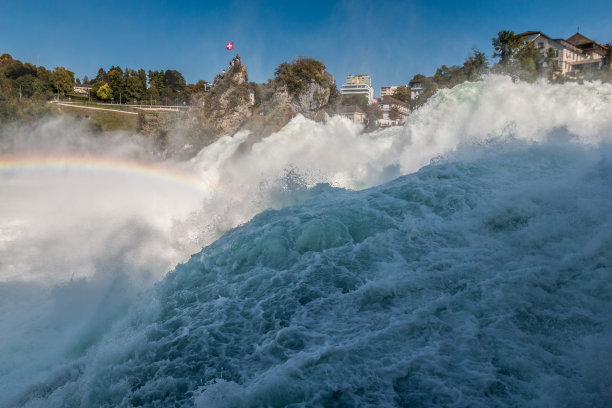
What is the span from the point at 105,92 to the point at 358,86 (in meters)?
80.7

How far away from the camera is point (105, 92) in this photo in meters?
68.1

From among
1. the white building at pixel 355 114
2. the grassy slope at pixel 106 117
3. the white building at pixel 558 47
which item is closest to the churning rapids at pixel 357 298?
the white building at pixel 355 114

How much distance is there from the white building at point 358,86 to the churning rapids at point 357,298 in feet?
379

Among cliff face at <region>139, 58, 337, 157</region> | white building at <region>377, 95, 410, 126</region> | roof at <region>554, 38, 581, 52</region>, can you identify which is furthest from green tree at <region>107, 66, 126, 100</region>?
roof at <region>554, 38, 581, 52</region>

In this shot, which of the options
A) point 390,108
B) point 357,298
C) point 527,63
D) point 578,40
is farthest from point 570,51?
point 357,298

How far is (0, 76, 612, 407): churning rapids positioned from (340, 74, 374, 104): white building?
4549 inches

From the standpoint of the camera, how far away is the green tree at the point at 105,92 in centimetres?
6788

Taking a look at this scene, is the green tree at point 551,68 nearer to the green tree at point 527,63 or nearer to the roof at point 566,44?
the green tree at point 527,63

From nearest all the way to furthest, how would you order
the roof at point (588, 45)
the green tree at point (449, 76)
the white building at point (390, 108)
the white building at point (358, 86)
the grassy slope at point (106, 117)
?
the green tree at point (449, 76)
the grassy slope at point (106, 117)
the roof at point (588, 45)
the white building at point (390, 108)
the white building at point (358, 86)

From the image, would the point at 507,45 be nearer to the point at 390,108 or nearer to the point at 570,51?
the point at 570,51

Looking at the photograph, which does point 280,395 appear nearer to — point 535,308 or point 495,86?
point 535,308

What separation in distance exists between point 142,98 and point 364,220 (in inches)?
2933

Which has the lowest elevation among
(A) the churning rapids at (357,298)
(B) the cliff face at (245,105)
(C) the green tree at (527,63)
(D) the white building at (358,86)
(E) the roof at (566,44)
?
(A) the churning rapids at (357,298)

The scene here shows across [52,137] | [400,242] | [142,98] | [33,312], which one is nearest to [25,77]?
[142,98]
